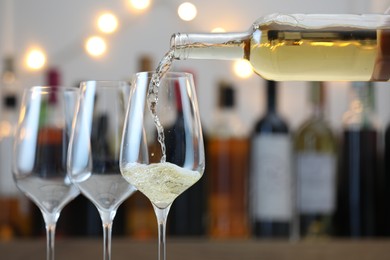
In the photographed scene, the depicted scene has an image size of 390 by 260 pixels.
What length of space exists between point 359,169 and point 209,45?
69 centimetres

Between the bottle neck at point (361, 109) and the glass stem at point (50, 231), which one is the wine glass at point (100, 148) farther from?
the bottle neck at point (361, 109)

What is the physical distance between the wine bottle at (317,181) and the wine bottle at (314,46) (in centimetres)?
59

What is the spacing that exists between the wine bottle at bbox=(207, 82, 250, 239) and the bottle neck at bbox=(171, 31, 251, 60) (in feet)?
2.01

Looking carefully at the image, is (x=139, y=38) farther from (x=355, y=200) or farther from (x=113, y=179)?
(x=113, y=179)

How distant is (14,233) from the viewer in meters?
1.33

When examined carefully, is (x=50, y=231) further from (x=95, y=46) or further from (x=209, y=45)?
(x=95, y=46)

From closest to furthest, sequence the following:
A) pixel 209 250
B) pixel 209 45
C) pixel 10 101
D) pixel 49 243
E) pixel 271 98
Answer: pixel 209 45 → pixel 49 243 → pixel 209 250 → pixel 271 98 → pixel 10 101

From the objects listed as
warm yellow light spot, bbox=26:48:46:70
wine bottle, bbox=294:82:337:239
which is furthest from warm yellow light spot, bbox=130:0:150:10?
wine bottle, bbox=294:82:337:239

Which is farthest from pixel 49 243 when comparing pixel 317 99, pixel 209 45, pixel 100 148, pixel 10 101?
pixel 10 101

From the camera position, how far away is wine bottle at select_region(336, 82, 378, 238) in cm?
123

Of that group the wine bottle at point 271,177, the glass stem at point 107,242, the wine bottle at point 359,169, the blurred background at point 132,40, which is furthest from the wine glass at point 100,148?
the blurred background at point 132,40

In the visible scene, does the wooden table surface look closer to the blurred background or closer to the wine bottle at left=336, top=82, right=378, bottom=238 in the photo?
the wine bottle at left=336, top=82, right=378, bottom=238

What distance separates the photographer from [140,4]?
4.92 feet

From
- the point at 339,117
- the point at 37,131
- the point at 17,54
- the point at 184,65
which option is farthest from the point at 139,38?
the point at 37,131
